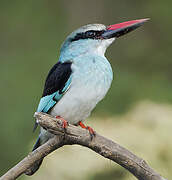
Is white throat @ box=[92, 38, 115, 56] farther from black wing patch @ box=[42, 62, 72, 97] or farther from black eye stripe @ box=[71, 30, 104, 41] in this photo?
black wing patch @ box=[42, 62, 72, 97]

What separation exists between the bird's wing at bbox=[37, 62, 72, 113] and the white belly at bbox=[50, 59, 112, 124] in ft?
0.13

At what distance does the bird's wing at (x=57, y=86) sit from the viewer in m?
3.73

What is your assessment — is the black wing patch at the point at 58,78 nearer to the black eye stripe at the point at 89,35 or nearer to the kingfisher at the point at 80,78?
the kingfisher at the point at 80,78

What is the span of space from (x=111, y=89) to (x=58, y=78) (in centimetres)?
202

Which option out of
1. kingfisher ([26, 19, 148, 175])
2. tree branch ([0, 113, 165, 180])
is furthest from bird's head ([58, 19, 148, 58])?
tree branch ([0, 113, 165, 180])

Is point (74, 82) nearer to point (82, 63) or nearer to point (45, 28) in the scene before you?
point (82, 63)

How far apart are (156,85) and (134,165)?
267 cm

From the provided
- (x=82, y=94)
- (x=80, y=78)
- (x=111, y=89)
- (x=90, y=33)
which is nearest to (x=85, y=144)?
(x=82, y=94)

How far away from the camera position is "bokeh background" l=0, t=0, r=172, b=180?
13.2ft

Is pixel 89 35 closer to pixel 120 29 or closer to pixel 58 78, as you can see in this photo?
pixel 120 29

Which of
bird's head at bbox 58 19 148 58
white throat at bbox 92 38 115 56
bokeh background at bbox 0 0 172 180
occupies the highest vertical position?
bird's head at bbox 58 19 148 58

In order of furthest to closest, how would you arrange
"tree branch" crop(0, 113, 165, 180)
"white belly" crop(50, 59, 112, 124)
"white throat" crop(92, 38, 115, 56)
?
1. "white throat" crop(92, 38, 115, 56)
2. "white belly" crop(50, 59, 112, 124)
3. "tree branch" crop(0, 113, 165, 180)

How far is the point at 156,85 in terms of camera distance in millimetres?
5680

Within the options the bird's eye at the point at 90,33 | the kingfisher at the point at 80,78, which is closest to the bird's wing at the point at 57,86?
the kingfisher at the point at 80,78
